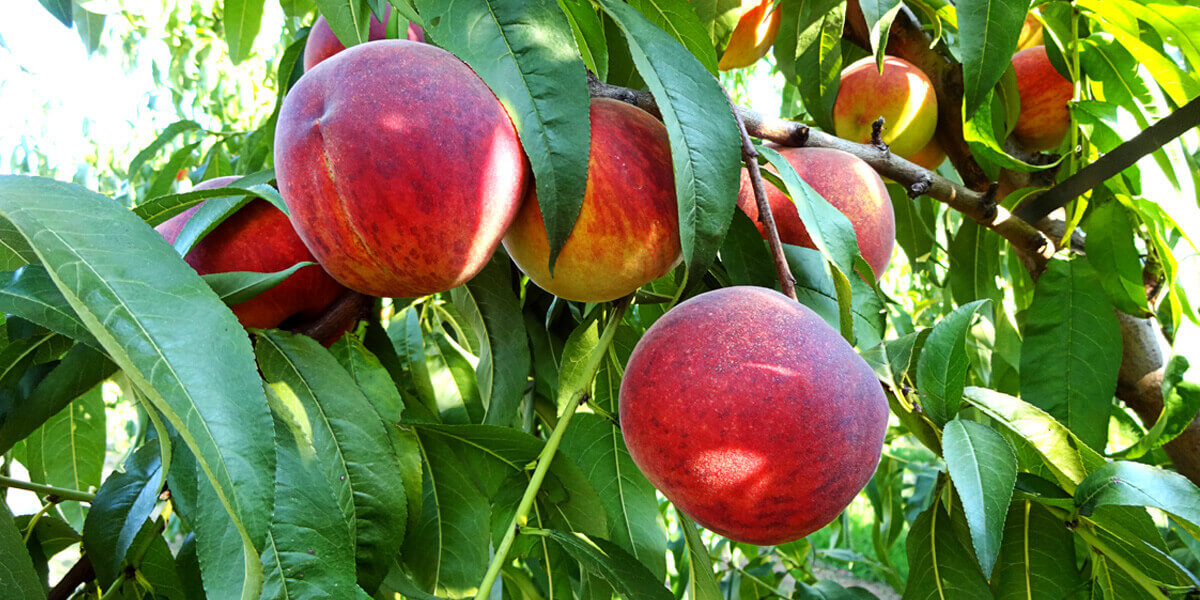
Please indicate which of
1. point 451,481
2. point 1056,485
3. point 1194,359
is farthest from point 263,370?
point 1194,359

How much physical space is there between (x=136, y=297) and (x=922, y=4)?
929 mm

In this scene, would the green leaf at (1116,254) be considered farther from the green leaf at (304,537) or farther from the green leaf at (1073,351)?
the green leaf at (304,537)

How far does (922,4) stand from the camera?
1.02 meters

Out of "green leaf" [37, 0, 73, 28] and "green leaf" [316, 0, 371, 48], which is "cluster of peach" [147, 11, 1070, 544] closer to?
"green leaf" [316, 0, 371, 48]

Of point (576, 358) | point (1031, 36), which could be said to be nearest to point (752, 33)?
point (1031, 36)

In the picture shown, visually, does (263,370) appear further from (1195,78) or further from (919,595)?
(1195,78)

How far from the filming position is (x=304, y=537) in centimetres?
47

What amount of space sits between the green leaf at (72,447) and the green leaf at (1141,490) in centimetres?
93

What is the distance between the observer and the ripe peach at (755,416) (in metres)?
0.50

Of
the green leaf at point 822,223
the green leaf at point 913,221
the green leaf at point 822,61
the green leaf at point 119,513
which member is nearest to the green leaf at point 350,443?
the green leaf at point 119,513

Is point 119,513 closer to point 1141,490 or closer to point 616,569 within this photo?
point 616,569

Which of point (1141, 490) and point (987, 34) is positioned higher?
point (987, 34)

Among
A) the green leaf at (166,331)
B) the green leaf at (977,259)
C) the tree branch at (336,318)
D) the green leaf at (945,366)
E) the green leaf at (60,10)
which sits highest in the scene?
the green leaf at (60,10)

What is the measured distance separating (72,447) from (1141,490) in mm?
993
